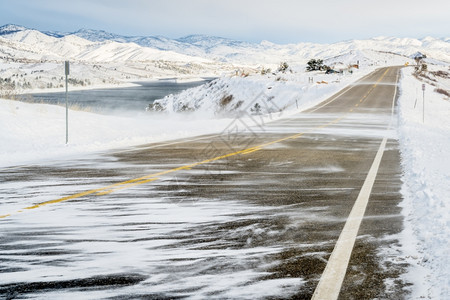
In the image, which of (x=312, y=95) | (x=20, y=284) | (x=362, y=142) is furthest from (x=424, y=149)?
(x=312, y=95)

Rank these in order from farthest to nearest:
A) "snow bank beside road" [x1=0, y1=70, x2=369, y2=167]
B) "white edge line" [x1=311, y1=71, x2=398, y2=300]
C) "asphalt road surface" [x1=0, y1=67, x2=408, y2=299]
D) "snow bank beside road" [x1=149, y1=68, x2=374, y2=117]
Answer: "snow bank beside road" [x1=149, y1=68, x2=374, y2=117], "snow bank beside road" [x1=0, y1=70, x2=369, y2=167], "asphalt road surface" [x1=0, y1=67, x2=408, y2=299], "white edge line" [x1=311, y1=71, x2=398, y2=300]

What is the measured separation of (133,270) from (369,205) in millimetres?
4079

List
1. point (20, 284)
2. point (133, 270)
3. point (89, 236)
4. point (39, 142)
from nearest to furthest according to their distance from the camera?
point (20, 284), point (133, 270), point (89, 236), point (39, 142)

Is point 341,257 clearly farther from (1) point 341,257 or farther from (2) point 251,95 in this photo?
(2) point 251,95

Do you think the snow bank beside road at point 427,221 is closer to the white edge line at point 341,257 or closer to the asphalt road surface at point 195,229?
the asphalt road surface at point 195,229

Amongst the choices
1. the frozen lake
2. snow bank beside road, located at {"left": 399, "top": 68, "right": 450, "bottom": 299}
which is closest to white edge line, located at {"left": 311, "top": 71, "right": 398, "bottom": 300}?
snow bank beside road, located at {"left": 399, "top": 68, "right": 450, "bottom": 299}

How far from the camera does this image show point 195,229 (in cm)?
564

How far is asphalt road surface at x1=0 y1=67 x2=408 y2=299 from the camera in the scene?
3.89m

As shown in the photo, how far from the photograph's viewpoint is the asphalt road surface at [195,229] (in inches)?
153

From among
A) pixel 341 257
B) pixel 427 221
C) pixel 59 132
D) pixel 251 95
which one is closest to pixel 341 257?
pixel 341 257

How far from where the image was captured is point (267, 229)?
5.61m

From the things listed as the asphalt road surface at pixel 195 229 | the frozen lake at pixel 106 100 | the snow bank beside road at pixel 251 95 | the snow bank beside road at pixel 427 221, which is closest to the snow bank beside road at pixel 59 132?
the asphalt road surface at pixel 195 229

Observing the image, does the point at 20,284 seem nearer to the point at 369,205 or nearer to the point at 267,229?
the point at 267,229

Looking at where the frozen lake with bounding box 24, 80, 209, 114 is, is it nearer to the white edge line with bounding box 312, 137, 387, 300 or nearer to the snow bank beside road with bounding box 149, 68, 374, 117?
the snow bank beside road with bounding box 149, 68, 374, 117
